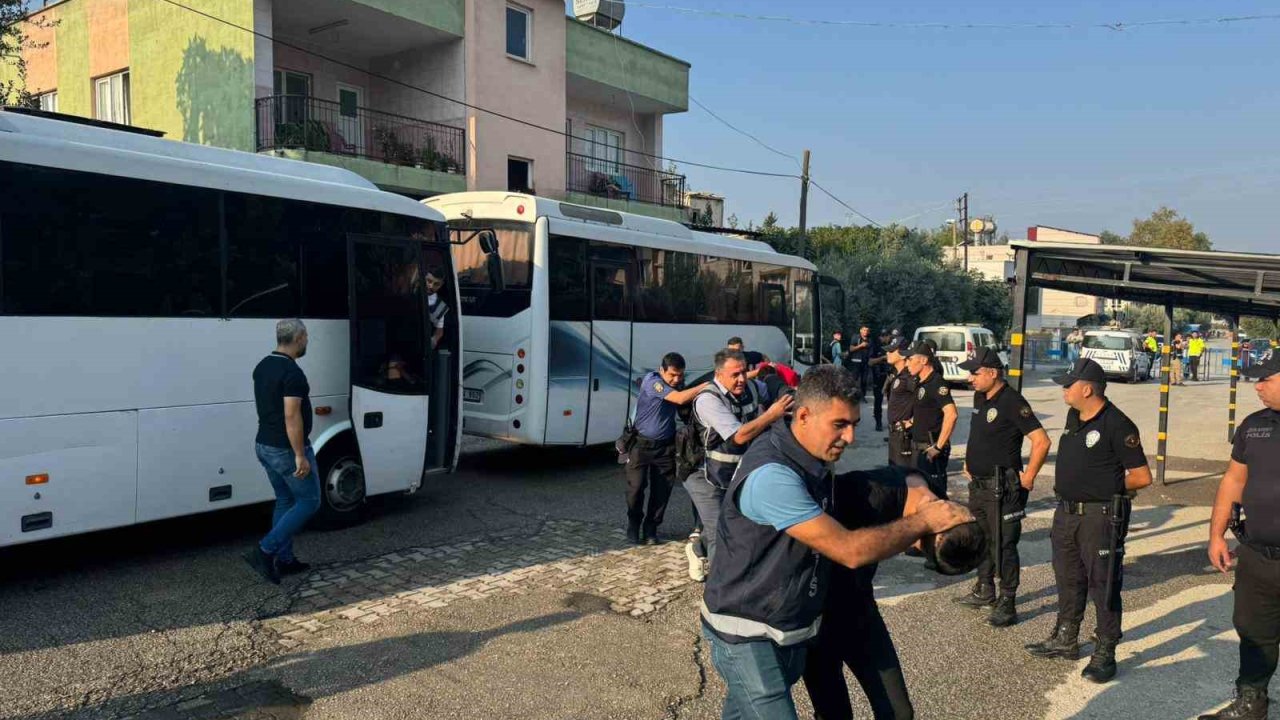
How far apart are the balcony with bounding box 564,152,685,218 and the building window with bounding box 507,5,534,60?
2.77 m

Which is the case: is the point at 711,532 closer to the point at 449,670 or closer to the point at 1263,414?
the point at 449,670

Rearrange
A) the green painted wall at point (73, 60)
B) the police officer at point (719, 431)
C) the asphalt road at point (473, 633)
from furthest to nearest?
the green painted wall at point (73, 60) < the police officer at point (719, 431) < the asphalt road at point (473, 633)

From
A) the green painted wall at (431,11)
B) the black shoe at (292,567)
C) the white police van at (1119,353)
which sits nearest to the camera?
the black shoe at (292,567)

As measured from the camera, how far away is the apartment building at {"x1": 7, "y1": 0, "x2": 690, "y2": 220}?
54.4 feet

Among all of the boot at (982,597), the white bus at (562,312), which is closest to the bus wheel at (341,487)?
the white bus at (562,312)

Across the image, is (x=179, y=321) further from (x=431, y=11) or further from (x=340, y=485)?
(x=431, y=11)

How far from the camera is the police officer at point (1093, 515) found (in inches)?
196

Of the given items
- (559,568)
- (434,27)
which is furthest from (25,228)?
(434,27)

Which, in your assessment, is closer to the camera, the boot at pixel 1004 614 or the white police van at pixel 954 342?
the boot at pixel 1004 614

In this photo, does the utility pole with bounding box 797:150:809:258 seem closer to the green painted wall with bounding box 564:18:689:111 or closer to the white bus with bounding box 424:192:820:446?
the green painted wall with bounding box 564:18:689:111

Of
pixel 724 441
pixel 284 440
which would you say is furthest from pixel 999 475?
pixel 284 440

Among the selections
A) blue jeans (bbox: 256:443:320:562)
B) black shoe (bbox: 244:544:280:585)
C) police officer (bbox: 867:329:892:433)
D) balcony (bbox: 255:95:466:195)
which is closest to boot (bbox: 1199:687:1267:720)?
blue jeans (bbox: 256:443:320:562)

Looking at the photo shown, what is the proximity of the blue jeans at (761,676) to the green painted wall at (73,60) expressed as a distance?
22.8m

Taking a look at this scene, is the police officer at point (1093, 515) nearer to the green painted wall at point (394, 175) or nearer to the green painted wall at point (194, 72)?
the green painted wall at point (394, 175)
